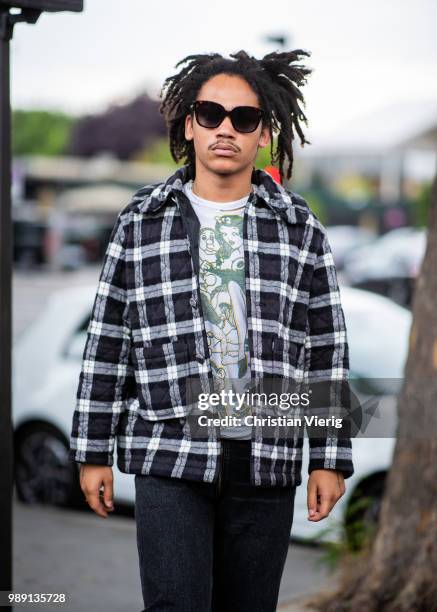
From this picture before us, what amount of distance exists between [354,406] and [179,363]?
55 centimetres

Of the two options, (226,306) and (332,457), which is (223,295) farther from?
(332,457)

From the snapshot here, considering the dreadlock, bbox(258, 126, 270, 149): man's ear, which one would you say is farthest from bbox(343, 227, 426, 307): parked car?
bbox(258, 126, 270, 149): man's ear

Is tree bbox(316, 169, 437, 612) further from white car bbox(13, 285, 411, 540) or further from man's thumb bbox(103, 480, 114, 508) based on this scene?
white car bbox(13, 285, 411, 540)

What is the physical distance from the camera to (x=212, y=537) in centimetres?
284

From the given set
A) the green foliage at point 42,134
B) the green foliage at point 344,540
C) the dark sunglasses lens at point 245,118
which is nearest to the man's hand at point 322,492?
the dark sunglasses lens at point 245,118

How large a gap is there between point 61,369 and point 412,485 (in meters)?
3.45

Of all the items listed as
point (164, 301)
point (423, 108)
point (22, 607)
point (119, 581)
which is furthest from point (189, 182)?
point (423, 108)

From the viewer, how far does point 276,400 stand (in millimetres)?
2818

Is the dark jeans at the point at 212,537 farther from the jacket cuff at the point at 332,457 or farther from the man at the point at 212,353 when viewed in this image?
the jacket cuff at the point at 332,457

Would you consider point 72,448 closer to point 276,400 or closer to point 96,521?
point 276,400

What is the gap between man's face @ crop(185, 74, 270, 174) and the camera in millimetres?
2916

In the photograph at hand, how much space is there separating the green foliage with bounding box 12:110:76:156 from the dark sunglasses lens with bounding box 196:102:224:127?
94.2 meters

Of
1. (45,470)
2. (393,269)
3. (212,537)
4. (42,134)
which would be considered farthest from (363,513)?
(42,134)

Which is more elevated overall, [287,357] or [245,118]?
[245,118]
